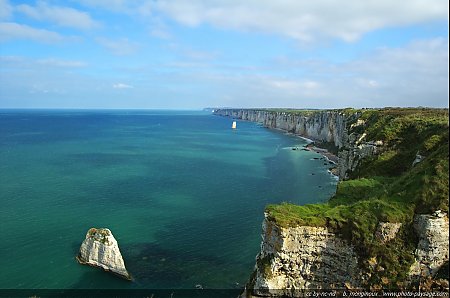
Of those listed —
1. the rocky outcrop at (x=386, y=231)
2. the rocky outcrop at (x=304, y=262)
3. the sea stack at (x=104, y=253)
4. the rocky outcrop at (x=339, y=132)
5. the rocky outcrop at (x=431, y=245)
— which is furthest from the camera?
the rocky outcrop at (x=339, y=132)

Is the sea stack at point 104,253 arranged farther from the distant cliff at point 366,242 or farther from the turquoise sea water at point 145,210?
the distant cliff at point 366,242

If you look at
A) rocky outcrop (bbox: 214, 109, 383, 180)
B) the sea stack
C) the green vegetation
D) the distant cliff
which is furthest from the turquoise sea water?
the green vegetation

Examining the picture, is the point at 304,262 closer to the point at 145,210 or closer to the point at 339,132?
the point at 145,210

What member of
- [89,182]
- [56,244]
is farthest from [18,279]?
[89,182]

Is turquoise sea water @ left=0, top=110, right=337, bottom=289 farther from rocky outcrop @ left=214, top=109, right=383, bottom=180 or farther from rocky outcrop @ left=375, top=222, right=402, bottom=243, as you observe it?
rocky outcrop @ left=375, top=222, right=402, bottom=243

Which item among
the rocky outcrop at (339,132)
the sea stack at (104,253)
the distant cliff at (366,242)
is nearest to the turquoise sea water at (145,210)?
the sea stack at (104,253)

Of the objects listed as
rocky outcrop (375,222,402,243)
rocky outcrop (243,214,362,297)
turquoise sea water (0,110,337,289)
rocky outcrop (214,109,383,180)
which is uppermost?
rocky outcrop (214,109,383,180)
